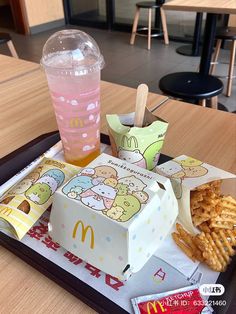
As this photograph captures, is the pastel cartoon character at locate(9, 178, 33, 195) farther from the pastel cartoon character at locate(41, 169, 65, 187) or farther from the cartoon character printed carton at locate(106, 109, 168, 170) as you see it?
the cartoon character printed carton at locate(106, 109, 168, 170)

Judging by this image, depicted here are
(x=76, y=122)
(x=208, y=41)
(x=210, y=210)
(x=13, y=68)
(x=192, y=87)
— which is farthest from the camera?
(x=208, y=41)

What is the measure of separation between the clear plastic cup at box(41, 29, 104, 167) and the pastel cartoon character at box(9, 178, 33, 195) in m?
0.13

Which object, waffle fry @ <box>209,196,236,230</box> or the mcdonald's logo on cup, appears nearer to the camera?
waffle fry @ <box>209,196,236,230</box>

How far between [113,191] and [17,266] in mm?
210

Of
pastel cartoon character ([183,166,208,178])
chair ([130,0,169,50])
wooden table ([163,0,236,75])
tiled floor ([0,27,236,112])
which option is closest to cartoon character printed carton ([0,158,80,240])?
pastel cartoon character ([183,166,208,178])

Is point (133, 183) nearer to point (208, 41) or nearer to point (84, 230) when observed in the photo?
point (84, 230)

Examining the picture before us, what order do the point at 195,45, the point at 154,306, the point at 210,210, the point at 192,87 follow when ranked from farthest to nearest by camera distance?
the point at 195,45, the point at 192,87, the point at 210,210, the point at 154,306

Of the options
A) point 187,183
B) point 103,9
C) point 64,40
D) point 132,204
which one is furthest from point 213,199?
point 103,9

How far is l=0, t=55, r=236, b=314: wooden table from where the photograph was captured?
434 millimetres

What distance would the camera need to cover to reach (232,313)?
40 cm

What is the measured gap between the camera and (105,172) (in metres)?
0.48

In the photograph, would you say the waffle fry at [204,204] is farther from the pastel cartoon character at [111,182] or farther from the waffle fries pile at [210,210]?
the pastel cartoon character at [111,182]

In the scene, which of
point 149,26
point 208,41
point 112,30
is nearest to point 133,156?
point 208,41

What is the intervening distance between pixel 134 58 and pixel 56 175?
10.0 ft
